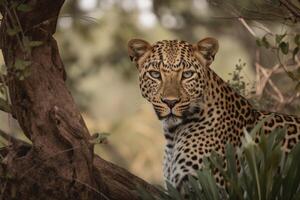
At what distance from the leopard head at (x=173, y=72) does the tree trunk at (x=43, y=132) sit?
908 millimetres

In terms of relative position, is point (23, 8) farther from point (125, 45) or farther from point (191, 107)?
point (125, 45)

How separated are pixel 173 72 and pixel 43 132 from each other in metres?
1.32

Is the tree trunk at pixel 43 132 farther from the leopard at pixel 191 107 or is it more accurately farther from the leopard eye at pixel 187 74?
the leopard eye at pixel 187 74

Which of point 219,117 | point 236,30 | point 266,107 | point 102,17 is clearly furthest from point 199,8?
point 219,117

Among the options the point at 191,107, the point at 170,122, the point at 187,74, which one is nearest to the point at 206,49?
the point at 187,74

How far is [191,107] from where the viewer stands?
8273mm

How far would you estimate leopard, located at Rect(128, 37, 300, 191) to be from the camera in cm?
810

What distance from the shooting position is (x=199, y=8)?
25.8m

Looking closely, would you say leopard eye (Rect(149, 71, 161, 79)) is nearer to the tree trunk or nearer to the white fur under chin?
the white fur under chin

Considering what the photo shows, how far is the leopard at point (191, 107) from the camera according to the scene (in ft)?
26.6

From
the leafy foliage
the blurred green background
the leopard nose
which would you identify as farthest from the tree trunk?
the blurred green background

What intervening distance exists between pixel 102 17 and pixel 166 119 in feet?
47.6

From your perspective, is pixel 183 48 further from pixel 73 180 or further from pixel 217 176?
pixel 73 180

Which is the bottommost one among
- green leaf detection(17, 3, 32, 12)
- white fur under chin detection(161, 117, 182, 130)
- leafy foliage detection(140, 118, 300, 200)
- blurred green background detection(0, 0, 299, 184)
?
blurred green background detection(0, 0, 299, 184)
